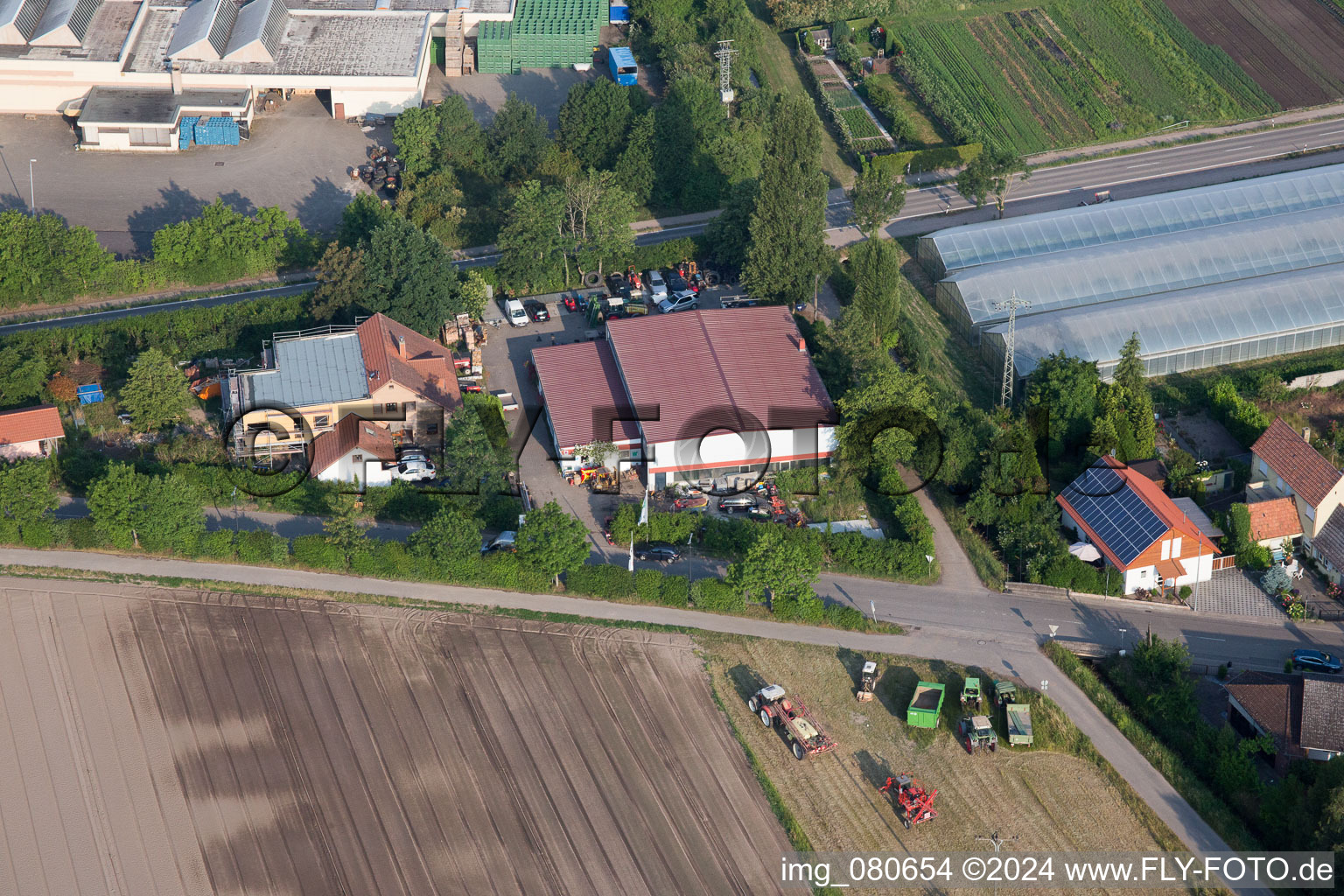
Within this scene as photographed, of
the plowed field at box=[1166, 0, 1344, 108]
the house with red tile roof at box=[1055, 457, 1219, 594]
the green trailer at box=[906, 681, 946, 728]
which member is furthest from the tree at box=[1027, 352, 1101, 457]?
the plowed field at box=[1166, 0, 1344, 108]

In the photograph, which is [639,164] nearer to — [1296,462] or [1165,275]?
[1165,275]

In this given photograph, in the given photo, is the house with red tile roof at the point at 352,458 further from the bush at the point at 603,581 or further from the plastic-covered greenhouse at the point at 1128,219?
the plastic-covered greenhouse at the point at 1128,219

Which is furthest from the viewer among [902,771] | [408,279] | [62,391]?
[408,279]

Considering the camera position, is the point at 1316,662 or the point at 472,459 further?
the point at 472,459

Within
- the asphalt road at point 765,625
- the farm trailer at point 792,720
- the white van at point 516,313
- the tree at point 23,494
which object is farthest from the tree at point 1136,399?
the tree at point 23,494

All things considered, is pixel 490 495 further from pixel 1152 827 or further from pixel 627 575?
pixel 1152 827

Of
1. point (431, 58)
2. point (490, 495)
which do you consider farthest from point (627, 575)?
point (431, 58)

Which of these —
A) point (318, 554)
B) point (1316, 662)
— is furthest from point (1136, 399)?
point (318, 554)
